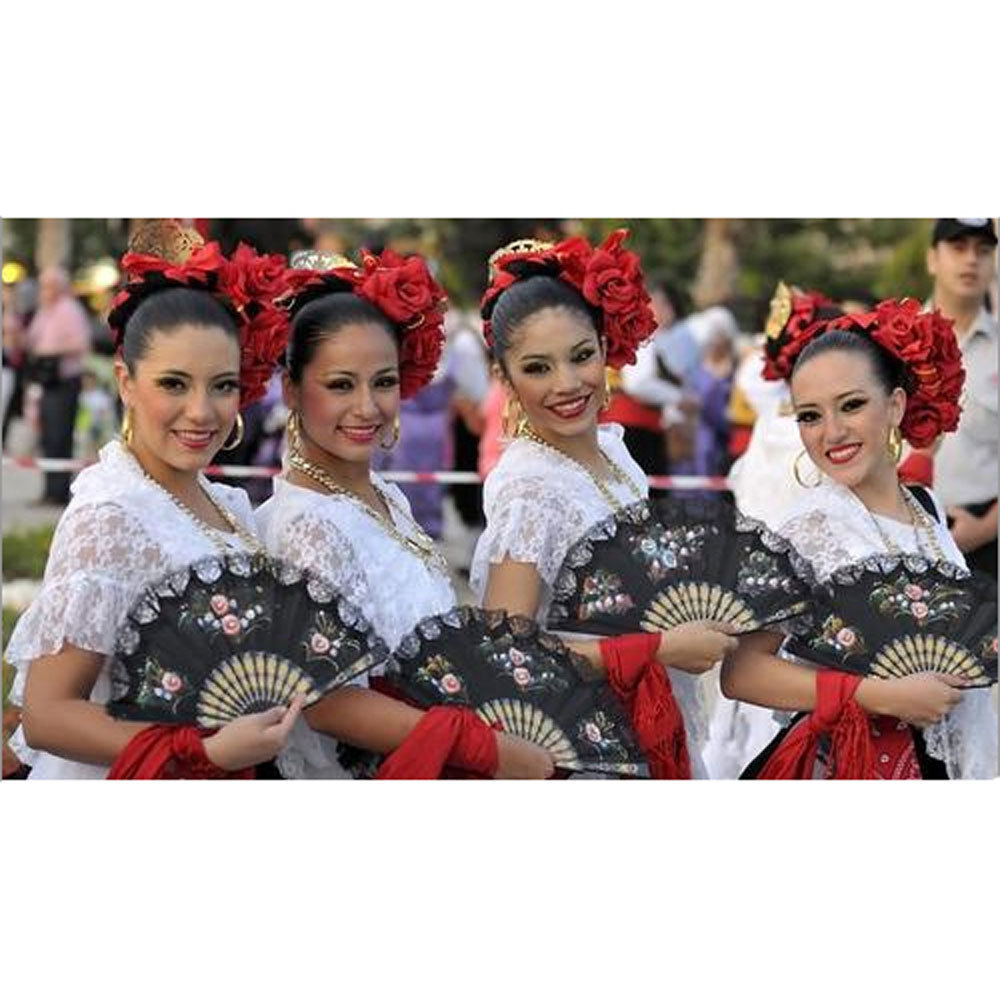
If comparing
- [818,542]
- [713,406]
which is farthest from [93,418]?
[818,542]

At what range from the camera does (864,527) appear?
22.6 feet

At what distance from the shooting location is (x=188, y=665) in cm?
625

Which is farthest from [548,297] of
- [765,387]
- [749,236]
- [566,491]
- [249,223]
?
[749,236]

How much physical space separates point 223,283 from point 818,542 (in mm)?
1648

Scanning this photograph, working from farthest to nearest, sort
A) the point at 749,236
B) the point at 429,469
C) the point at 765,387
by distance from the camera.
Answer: the point at 749,236 → the point at 429,469 → the point at 765,387

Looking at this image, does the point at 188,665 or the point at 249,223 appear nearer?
the point at 188,665

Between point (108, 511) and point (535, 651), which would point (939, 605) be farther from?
point (108, 511)

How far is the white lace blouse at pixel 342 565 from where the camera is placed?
636 cm

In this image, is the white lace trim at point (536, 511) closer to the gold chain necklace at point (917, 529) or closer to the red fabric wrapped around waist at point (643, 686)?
the red fabric wrapped around waist at point (643, 686)

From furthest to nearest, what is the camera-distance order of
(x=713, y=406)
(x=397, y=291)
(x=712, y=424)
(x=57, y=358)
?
(x=57, y=358) < (x=713, y=406) < (x=712, y=424) < (x=397, y=291)

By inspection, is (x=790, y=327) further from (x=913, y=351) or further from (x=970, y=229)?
(x=970, y=229)

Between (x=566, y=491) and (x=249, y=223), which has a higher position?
(x=249, y=223)

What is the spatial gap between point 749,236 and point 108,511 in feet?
48.0

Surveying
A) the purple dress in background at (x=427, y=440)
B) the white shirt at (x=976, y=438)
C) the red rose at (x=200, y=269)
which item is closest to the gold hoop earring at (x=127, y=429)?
the red rose at (x=200, y=269)
